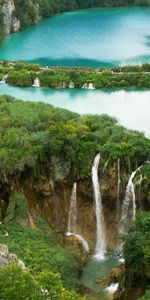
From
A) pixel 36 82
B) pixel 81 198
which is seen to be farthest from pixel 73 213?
pixel 36 82

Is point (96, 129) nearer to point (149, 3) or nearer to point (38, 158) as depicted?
point (38, 158)

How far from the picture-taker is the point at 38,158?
1086 inches

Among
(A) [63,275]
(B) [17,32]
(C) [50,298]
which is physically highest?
(B) [17,32]

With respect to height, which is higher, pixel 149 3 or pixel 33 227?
pixel 149 3

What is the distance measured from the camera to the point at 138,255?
20.8 meters

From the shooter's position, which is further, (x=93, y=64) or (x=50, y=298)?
(x=93, y=64)

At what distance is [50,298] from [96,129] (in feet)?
54.5

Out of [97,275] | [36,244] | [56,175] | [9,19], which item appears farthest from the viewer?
[9,19]

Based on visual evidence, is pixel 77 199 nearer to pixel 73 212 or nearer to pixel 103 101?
pixel 73 212

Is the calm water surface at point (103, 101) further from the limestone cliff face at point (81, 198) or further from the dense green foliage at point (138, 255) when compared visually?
the dense green foliage at point (138, 255)

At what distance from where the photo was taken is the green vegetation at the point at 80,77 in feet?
162

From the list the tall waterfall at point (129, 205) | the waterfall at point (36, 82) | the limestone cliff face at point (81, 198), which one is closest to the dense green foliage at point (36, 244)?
the limestone cliff face at point (81, 198)

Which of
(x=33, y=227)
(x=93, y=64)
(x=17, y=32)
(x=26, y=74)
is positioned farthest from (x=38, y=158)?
(x=17, y=32)

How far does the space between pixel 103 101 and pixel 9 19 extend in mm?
40224
